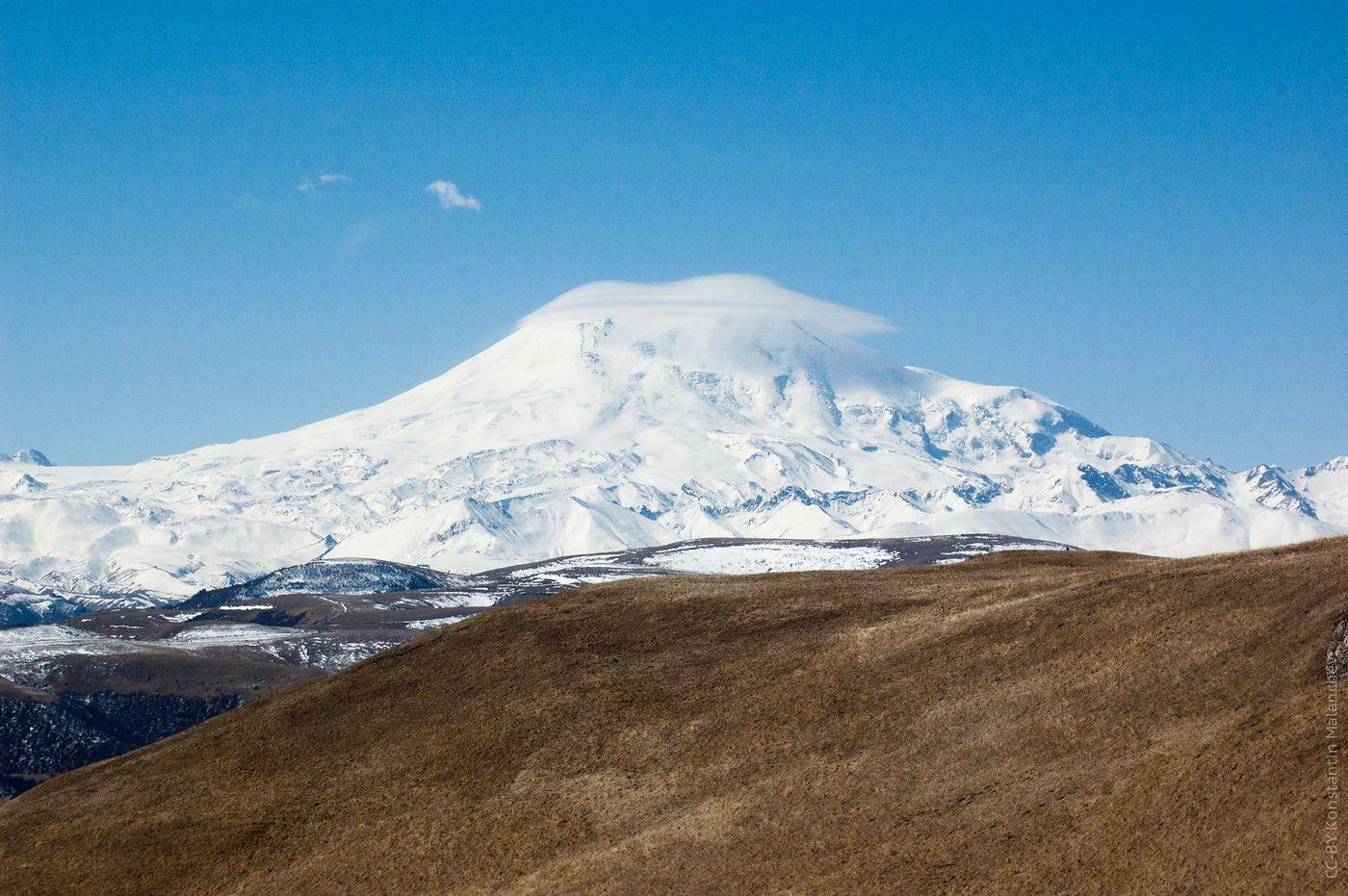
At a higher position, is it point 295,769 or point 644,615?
point 644,615

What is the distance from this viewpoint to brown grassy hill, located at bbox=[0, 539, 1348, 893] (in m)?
40.4

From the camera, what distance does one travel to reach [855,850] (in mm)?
43125

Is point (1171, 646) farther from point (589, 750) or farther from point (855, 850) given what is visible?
point (589, 750)

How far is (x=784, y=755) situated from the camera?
1994 inches

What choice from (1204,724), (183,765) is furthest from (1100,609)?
(183,765)

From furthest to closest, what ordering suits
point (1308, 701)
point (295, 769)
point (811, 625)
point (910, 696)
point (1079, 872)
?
point (811, 625) → point (295, 769) → point (910, 696) → point (1308, 701) → point (1079, 872)

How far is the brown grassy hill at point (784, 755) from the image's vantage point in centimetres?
4041

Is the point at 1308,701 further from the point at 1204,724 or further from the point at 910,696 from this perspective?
the point at 910,696

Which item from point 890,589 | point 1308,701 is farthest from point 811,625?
point 1308,701

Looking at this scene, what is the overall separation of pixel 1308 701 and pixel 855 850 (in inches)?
557

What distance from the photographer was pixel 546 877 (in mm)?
46562

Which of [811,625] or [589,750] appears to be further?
[811,625]

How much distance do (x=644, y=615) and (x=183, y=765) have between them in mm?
21529

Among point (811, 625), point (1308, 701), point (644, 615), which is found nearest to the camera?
point (1308, 701)
